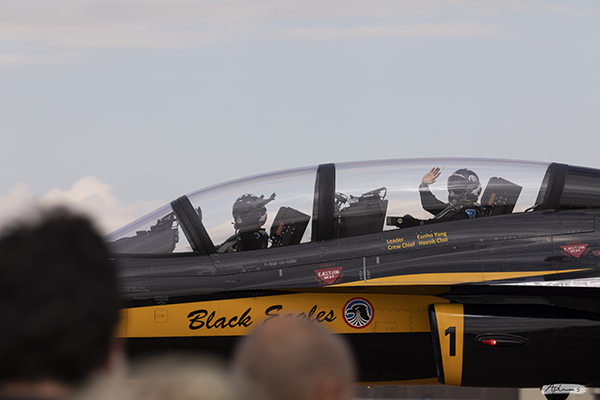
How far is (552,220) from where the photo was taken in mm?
7426

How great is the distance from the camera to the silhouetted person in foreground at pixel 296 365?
44.8 inches

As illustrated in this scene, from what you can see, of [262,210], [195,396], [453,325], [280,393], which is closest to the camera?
[195,396]

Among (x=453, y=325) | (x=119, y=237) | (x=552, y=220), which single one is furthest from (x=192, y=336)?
(x=552, y=220)

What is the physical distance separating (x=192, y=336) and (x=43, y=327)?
21.4 feet

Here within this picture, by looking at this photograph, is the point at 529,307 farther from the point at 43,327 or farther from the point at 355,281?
the point at 43,327

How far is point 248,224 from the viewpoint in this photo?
7766 millimetres

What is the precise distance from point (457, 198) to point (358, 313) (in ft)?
6.76

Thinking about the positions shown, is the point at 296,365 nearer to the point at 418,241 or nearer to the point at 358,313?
the point at 358,313

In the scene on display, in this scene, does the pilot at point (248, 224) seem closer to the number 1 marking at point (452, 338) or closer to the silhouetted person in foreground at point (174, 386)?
the number 1 marking at point (452, 338)

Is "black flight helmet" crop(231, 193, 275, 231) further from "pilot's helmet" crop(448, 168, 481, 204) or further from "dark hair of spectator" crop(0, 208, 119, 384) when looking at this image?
"dark hair of spectator" crop(0, 208, 119, 384)

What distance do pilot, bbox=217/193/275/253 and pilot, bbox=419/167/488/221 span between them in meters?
2.12

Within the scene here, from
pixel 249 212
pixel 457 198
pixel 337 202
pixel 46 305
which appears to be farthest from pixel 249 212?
pixel 46 305

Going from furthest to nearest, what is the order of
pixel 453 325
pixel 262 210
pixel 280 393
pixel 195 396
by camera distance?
1. pixel 262 210
2. pixel 453 325
3. pixel 280 393
4. pixel 195 396

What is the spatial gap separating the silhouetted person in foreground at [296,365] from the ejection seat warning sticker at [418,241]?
630 cm
